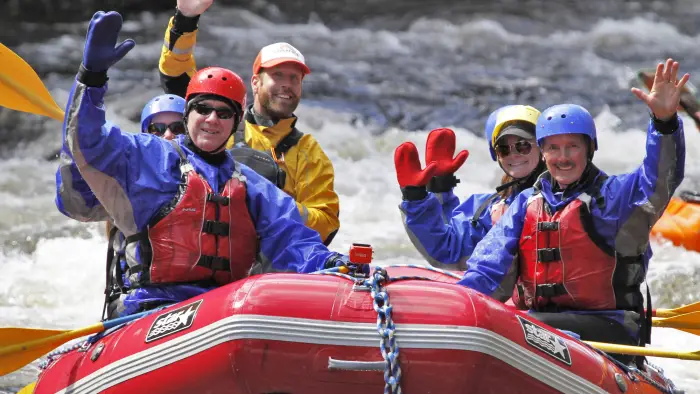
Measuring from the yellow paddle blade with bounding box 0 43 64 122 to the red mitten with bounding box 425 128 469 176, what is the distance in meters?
1.57

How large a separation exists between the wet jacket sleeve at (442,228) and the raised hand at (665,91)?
111 centimetres

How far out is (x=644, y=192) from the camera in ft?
13.2

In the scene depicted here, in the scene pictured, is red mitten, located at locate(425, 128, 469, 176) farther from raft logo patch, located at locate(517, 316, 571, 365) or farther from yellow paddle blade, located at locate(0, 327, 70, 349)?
yellow paddle blade, located at locate(0, 327, 70, 349)

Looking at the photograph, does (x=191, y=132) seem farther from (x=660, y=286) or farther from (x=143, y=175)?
(x=660, y=286)

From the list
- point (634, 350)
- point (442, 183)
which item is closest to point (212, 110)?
point (634, 350)

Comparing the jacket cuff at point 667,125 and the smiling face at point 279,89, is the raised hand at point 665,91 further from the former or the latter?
the smiling face at point 279,89

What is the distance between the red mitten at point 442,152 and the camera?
4.83 m

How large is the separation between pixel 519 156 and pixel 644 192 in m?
0.99

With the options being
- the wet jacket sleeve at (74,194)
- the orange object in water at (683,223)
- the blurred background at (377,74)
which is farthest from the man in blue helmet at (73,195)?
the orange object in water at (683,223)

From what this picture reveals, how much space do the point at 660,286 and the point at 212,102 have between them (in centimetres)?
611

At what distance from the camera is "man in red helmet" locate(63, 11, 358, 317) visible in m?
3.71

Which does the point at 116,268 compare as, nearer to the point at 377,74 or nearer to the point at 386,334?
the point at 386,334

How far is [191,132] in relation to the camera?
3.94 m

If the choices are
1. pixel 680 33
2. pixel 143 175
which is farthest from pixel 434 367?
pixel 680 33
